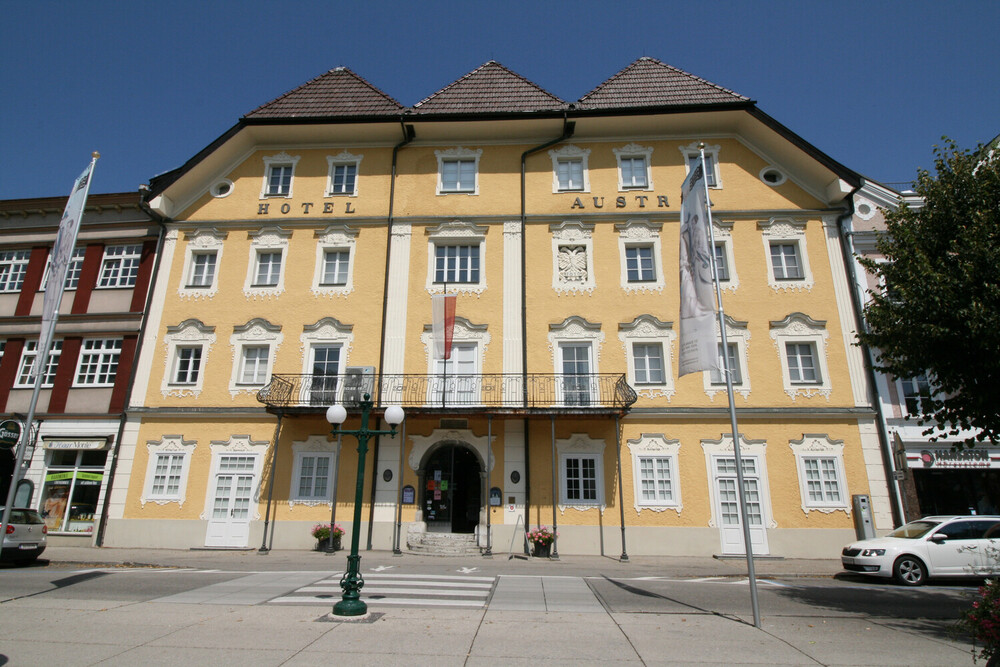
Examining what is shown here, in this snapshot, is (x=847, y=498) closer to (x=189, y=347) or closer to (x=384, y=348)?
(x=384, y=348)

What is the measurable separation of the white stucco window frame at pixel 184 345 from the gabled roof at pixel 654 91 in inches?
619

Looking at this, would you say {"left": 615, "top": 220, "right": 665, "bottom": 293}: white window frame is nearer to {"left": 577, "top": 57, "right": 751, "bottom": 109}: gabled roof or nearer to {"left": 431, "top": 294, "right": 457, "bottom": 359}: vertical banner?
{"left": 577, "top": 57, "right": 751, "bottom": 109}: gabled roof

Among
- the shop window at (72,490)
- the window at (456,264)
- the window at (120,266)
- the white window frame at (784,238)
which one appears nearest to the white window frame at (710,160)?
the white window frame at (784,238)

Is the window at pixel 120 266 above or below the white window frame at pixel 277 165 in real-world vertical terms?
below

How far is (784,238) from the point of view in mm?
19422

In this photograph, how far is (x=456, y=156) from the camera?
69.2 feet

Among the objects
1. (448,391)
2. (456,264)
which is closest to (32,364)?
(448,391)

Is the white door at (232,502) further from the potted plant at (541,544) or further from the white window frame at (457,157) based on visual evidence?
the white window frame at (457,157)

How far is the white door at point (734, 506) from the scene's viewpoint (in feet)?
54.4

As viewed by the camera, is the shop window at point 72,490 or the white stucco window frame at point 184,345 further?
the white stucco window frame at point 184,345

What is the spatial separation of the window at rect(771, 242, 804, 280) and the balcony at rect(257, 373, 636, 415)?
700cm

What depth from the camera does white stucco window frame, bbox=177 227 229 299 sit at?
787 inches

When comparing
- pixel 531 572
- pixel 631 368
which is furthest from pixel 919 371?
pixel 531 572

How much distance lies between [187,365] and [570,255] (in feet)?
45.9
